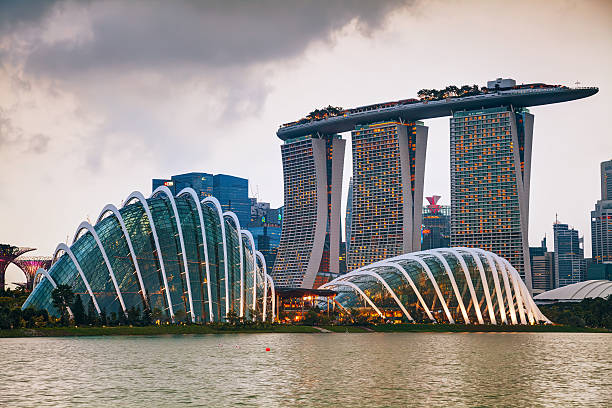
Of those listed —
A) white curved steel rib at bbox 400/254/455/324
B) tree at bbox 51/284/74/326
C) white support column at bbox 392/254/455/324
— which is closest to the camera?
tree at bbox 51/284/74/326

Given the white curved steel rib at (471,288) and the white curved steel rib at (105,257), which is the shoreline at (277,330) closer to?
the white curved steel rib at (471,288)

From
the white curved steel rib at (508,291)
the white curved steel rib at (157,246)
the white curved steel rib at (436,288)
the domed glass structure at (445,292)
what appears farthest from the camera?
the white curved steel rib at (508,291)

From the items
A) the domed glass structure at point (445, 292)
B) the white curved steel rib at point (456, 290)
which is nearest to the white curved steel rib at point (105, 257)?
the domed glass structure at point (445, 292)

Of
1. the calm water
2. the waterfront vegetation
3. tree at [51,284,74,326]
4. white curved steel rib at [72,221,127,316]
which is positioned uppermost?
white curved steel rib at [72,221,127,316]

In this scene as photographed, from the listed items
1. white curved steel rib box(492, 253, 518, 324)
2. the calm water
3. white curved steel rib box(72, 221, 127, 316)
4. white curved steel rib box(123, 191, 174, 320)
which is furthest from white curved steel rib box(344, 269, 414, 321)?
the calm water

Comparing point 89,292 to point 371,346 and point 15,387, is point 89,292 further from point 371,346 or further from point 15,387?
point 15,387

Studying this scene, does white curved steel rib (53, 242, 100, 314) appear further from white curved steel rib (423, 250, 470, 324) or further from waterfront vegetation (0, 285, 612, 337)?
white curved steel rib (423, 250, 470, 324)

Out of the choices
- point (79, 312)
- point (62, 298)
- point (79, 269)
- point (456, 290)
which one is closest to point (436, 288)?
point (456, 290)
